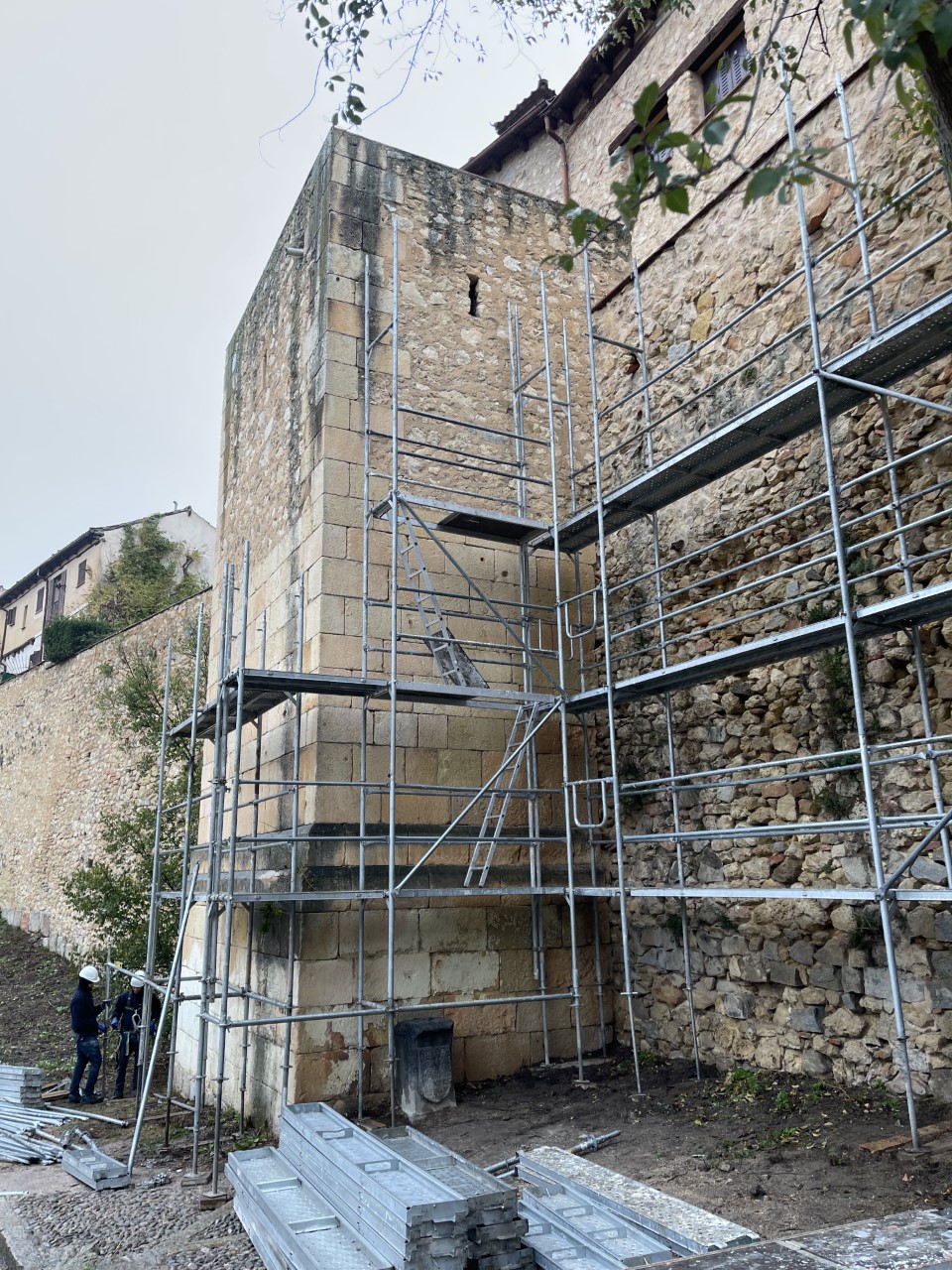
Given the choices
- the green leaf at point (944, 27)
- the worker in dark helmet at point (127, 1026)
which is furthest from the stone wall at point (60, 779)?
the green leaf at point (944, 27)

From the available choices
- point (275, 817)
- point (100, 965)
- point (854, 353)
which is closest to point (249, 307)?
point (275, 817)

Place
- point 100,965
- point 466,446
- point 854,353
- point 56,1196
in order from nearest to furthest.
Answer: point 854,353, point 56,1196, point 466,446, point 100,965

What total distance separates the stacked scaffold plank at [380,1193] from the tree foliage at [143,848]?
3.96 m

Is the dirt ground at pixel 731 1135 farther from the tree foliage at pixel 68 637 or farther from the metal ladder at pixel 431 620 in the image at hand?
the tree foliage at pixel 68 637

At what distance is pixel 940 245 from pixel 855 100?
1603 mm

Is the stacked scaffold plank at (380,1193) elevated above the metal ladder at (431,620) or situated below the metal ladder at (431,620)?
below

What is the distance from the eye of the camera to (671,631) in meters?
7.25

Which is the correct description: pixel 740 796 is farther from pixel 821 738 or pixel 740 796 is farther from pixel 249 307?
pixel 249 307

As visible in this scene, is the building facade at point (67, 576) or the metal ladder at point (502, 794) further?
the building facade at point (67, 576)

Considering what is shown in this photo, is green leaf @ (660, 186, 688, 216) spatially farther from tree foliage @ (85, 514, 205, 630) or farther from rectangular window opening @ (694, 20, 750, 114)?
tree foliage @ (85, 514, 205, 630)

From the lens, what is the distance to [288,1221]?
4051 mm

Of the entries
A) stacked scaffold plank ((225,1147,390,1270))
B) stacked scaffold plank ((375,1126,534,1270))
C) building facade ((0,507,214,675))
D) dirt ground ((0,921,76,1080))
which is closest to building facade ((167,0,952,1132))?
stacked scaffold plank ((225,1147,390,1270))

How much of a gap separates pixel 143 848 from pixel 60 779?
9.94 meters

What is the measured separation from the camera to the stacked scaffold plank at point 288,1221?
3666 millimetres
